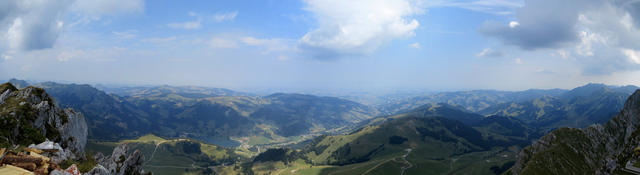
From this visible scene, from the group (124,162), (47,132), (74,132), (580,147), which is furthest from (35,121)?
(580,147)

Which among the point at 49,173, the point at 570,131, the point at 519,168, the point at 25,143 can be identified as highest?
the point at 49,173

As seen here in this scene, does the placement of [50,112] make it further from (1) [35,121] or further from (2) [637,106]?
(2) [637,106]

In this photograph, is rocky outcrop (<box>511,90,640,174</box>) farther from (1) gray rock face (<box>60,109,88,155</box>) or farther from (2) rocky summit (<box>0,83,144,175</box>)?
(1) gray rock face (<box>60,109,88,155</box>)

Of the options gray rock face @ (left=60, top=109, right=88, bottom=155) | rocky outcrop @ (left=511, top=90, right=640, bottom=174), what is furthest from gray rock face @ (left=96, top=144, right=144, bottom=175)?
rocky outcrop @ (left=511, top=90, right=640, bottom=174)

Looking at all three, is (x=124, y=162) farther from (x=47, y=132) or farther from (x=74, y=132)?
(x=74, y=132)

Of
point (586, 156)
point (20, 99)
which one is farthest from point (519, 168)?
point (20, 99)

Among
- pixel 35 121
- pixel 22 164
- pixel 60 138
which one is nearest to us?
pixel 22 164

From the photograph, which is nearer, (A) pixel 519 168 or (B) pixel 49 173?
(B) pixel 49 173

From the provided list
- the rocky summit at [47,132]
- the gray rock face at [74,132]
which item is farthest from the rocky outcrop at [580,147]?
the gray rock face at [74,132]
